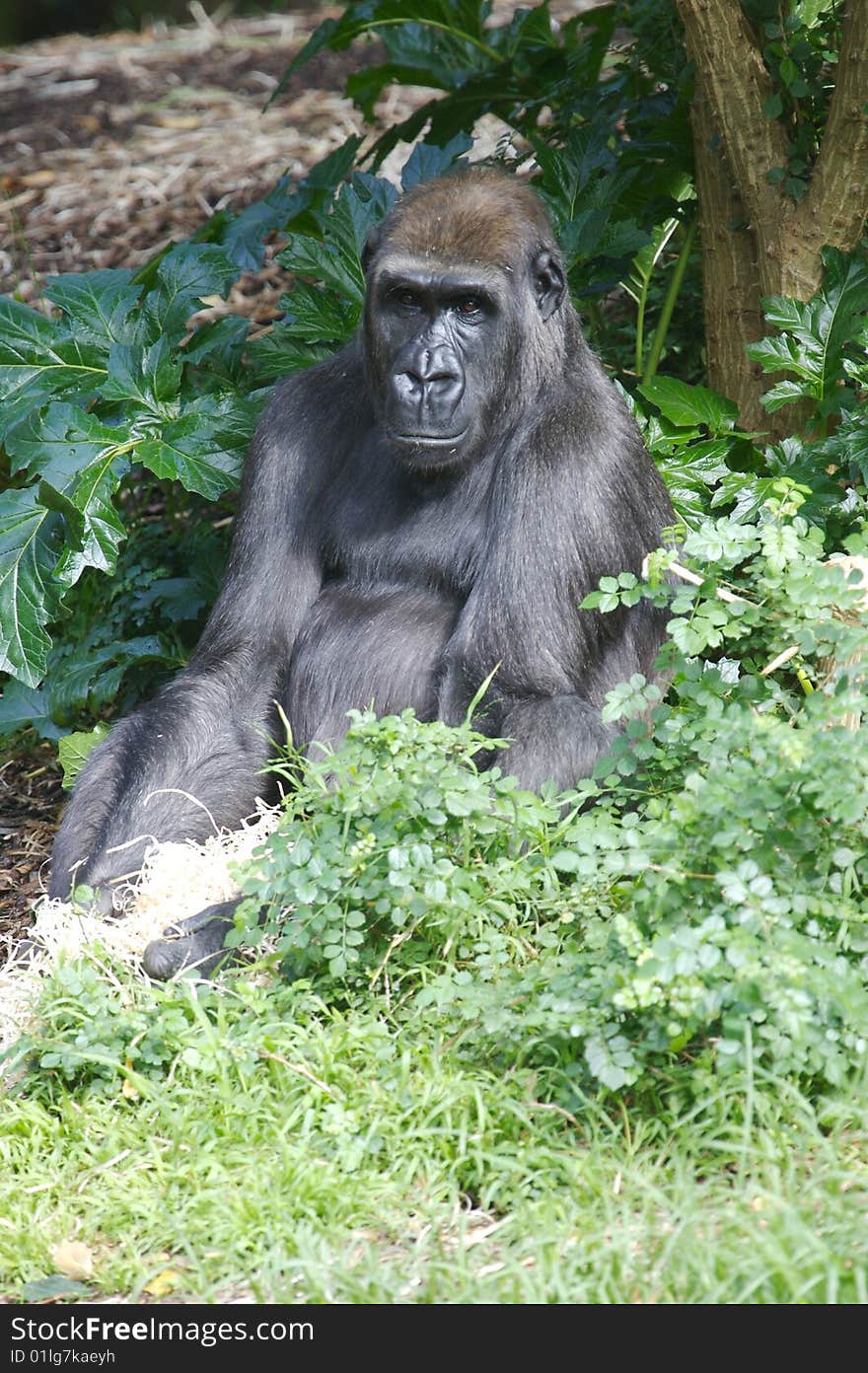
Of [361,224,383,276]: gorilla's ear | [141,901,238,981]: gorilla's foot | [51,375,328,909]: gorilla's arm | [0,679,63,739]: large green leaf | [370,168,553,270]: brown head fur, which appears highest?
[370,168,553,270]: brown head fur

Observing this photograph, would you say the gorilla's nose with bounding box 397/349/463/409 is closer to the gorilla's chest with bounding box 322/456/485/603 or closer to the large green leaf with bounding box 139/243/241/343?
the gorilla's chest with bounding box 322/456/485/603

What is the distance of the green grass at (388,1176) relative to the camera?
115 inches

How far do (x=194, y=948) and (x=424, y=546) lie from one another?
1.49 m

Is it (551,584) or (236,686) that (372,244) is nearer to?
(551,584)

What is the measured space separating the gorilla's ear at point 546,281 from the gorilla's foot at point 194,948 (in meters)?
2.06

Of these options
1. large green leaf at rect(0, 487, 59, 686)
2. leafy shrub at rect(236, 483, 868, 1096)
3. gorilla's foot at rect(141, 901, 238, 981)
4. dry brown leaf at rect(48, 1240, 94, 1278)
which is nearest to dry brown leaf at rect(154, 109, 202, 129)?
large green leaf at rect(0, 487, 59, 686)

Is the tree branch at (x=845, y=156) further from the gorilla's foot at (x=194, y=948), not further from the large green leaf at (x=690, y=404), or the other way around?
the gorilla's foot at (x=194, y=948)

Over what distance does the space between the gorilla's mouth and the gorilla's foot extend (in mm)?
1428

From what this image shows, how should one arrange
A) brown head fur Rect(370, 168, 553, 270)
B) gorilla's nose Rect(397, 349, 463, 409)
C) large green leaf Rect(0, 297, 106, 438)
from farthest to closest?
1. large green leaf Rect(0, 297, 106, 438)
2. brown head fur Rect(370, 168, 553, 270)
3. gorilla's nose Rect(397, 349, 463, 409)

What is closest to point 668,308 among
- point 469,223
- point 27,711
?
point 469,223

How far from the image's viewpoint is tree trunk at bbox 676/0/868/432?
5.33 m

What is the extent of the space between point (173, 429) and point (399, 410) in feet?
3.47

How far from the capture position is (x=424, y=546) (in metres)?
5.02

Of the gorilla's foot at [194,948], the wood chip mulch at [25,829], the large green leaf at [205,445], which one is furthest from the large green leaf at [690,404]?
the wood chip mulch at [25,829]
